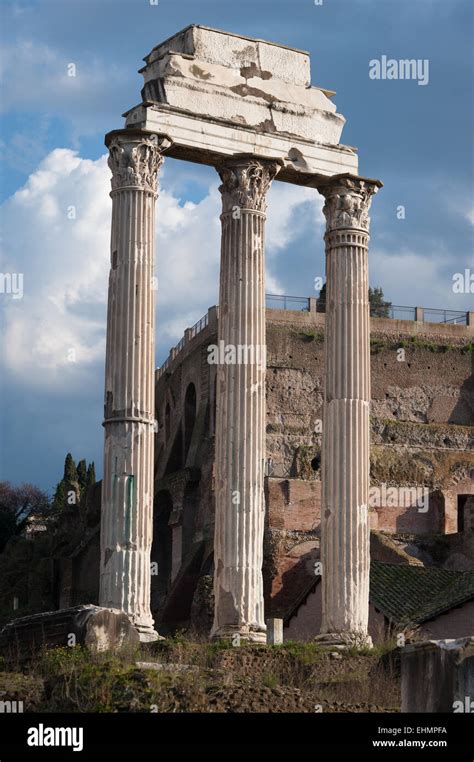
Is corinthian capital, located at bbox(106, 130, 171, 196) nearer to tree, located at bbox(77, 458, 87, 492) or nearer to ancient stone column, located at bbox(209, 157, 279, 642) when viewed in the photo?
ancient stone column, located at bbox(209, 157, 279, 642)

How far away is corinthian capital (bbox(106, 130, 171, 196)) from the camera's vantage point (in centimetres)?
2436

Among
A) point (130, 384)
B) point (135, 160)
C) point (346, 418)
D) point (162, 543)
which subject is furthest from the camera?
point (162, 543)

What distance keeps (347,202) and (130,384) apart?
15.7ft

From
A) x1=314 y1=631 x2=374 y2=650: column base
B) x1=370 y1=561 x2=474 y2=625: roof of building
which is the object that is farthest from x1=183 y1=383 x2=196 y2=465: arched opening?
x1=314 y1=631 x2=374 y2=650: column base

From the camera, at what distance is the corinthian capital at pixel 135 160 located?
2436 cm

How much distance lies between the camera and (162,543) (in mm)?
50344

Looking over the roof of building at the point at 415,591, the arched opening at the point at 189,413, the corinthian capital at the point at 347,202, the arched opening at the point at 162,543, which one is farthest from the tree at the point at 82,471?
the corinthian capital at the point at 347,202

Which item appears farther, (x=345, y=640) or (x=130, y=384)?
(x=345, y=640)

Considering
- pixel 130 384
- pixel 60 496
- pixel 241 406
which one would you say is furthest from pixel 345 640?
pixel 60 496

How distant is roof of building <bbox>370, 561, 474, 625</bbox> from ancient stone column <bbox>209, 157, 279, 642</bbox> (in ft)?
22.3

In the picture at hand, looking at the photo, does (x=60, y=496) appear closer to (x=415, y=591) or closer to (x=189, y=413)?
(x=189, y=413)

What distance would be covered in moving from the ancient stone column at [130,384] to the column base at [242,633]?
43.1 inches

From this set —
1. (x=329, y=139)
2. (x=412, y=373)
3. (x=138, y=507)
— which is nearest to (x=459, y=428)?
(x=412, y=373)

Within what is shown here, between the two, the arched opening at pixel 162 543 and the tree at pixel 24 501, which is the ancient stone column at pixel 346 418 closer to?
the arched opening at pixel 162 543
